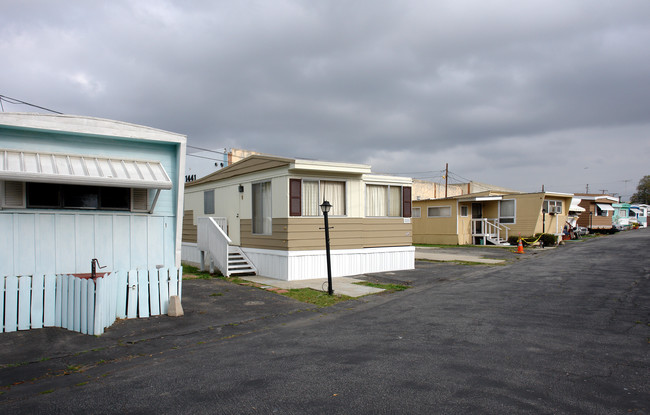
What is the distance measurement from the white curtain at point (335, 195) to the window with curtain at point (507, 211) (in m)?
18.9

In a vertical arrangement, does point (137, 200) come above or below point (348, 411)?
above

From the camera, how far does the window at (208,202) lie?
17.6 metres

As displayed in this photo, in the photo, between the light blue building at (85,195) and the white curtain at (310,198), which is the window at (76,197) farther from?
the white curtain at (310,198)

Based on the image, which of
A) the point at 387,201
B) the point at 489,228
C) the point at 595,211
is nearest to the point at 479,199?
the point at 489,228

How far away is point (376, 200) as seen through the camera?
1552cm

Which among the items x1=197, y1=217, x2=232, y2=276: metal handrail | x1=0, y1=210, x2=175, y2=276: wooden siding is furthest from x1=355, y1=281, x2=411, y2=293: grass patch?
x1=0, y1=210, x2=175, y2=276: wooden siding

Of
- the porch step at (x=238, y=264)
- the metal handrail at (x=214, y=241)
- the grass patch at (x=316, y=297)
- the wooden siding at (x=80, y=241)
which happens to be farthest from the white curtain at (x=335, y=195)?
the wooden siding at (x=80, y=241)

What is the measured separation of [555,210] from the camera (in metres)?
30.2

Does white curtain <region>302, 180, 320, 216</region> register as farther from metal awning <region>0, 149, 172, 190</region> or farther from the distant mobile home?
the distant mobile home

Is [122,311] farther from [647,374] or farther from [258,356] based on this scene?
[647,374]

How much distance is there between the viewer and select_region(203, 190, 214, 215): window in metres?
17.6

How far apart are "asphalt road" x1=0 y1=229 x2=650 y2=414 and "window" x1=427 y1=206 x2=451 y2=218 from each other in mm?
19484

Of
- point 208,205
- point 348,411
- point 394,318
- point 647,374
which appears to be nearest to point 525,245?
point 208,205

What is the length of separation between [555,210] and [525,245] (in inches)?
223
